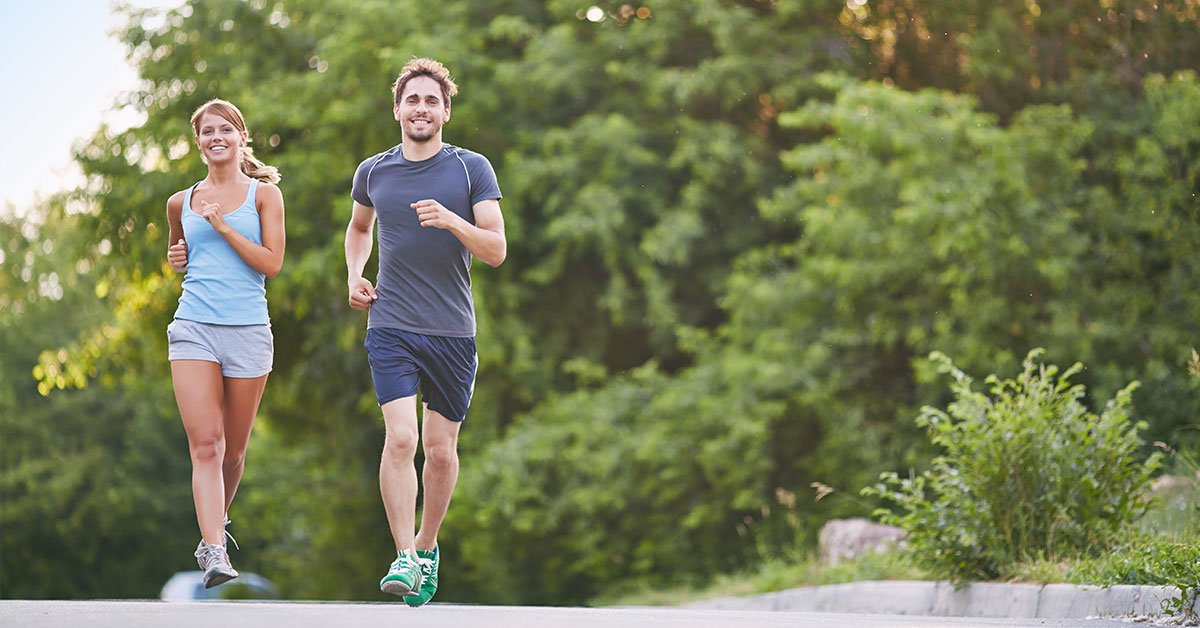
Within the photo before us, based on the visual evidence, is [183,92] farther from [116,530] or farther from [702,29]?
[116,530]

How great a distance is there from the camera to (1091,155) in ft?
53.3

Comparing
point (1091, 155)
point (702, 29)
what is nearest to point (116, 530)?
point (702, 29)

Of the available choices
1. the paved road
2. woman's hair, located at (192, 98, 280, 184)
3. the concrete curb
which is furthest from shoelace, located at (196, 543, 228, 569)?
the concrete curb

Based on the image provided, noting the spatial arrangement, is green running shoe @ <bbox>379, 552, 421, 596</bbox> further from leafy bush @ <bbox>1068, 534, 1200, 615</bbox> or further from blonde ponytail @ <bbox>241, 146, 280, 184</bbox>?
leafy bush @ <bbox>1068, 534, 1200, 615</bbox>

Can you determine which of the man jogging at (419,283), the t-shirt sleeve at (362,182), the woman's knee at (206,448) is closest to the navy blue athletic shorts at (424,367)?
the man jogging at (419,283)

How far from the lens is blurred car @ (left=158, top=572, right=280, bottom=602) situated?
1129 inches

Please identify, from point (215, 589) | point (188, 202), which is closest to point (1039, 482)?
point (188, 202)

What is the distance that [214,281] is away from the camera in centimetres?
585

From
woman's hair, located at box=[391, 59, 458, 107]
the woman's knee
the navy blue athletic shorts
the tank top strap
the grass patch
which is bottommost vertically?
the grass patch

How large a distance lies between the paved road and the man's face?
1951 mm

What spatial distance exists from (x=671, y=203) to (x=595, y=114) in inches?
57.8

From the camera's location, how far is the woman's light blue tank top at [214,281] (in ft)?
19.2

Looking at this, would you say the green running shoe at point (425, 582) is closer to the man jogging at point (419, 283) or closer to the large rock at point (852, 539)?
the man jogging at point (419, 283)

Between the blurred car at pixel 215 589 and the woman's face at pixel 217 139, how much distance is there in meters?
20.2
